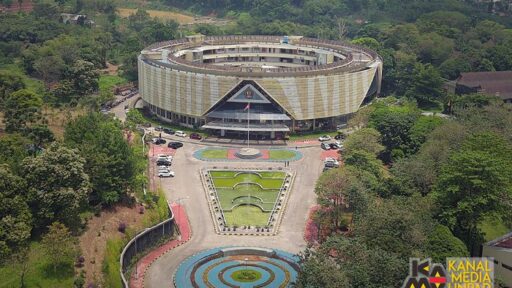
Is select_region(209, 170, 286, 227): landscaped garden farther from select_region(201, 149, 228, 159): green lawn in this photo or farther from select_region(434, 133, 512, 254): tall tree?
select_region(434, 133, 512, 254): tall tree

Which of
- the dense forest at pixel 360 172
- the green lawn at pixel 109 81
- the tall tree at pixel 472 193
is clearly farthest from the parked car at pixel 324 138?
the green lawn at pixel 109 81

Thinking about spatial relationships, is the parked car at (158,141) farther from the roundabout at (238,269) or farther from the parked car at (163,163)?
the roundabout at (238,269)

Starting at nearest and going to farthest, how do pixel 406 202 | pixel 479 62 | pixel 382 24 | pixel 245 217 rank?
pixel 406 202
pixel 245 217
pixel 479 62
pixel 382 24

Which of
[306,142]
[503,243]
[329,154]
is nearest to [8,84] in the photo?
[306,142]

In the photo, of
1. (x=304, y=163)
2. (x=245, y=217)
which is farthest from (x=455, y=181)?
(x=304, y=163)

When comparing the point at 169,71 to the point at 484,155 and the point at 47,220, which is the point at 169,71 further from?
the point at 484,155

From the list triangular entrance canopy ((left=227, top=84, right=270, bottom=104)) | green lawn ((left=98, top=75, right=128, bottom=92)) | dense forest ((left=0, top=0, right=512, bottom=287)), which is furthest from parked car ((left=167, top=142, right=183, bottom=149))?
green lawn ((left=98, top=75, right=128, bottom=92))

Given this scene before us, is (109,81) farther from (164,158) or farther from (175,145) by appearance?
(164,158)
